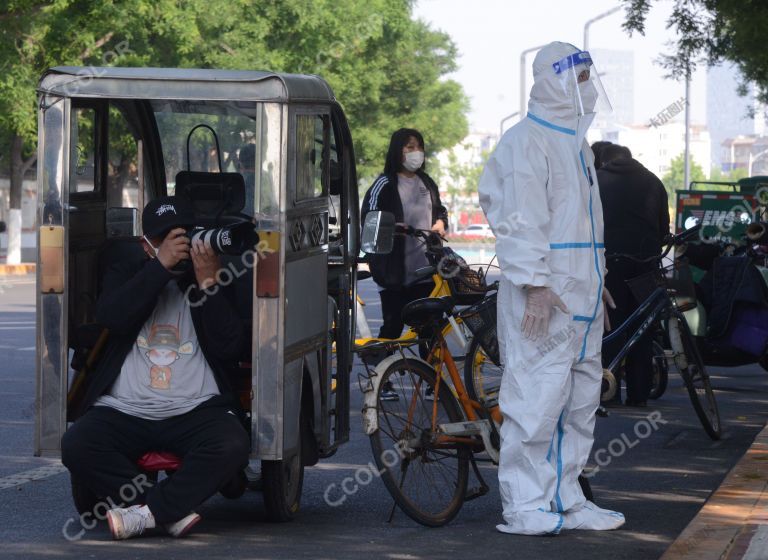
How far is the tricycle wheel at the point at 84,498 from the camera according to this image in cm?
632

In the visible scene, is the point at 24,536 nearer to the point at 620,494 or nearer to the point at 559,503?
the point at 559,503

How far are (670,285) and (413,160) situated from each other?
2144 millimetres

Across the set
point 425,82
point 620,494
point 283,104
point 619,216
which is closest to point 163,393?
point 283,104

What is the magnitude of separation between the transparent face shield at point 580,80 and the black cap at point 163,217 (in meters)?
1.57

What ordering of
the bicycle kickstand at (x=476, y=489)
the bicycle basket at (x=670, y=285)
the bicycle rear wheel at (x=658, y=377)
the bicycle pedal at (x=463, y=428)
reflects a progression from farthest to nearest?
the bicycle rear wheel at (x=658, y=377) < the bicycle basket at (x=670, y=285) < the bicycle kickstand at (x=476, y=489) < the bicycle pedal at (x=463, y=428)

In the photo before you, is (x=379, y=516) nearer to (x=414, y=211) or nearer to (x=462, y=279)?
(x=462, y=279)

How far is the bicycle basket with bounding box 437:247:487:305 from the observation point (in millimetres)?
7414

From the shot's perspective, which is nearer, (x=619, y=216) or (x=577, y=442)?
(x=577, y=442)

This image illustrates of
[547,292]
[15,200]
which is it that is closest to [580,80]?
[547,292]

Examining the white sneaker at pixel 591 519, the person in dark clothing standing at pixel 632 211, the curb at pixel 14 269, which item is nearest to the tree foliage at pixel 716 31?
the person in dark clothing standing at pixel 632 211

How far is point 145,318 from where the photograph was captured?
6156 mm

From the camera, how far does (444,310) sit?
22.0ft

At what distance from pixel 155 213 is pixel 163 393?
711mm

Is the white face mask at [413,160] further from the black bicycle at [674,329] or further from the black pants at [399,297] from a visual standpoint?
the black bicycle at [674,329]
